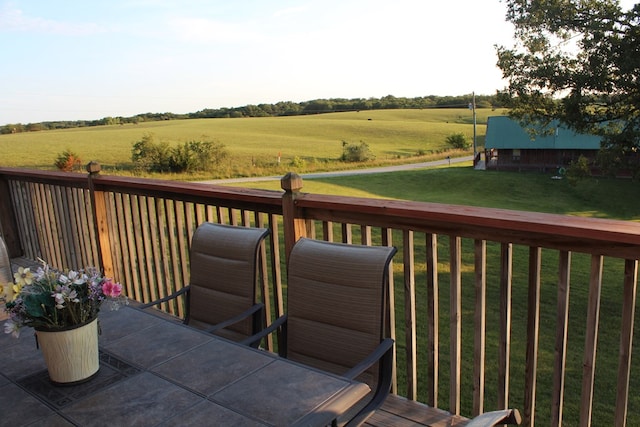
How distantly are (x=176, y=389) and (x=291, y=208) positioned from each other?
50.5 inches

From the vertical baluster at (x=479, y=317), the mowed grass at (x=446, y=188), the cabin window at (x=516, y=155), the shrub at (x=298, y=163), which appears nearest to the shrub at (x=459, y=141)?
the mowed grass at (x=446, y=188)

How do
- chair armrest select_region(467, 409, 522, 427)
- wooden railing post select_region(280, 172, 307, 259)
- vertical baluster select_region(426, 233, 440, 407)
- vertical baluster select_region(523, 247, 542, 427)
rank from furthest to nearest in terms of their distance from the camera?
wooden railing post select_region(280, 172, 307, 259) < vertical baluster select_region(426, 233, 440, 407) < vertical baluster select_region(523, 247, 542, 427) < chair armrest select_region(467, 409, 522, 427)

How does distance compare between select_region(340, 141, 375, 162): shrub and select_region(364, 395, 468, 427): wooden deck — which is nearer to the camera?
select_region(364, 395, 468, 427): wooden deck

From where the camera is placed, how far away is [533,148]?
29.2m

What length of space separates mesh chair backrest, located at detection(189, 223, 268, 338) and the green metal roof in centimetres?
2839

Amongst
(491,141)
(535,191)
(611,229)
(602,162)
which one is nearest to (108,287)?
(611,229)

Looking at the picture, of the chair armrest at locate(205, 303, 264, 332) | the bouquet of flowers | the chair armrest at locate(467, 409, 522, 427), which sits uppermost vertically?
the bouquet of flowers

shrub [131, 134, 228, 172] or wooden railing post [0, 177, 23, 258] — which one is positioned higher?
wooden railing post [0, 177, 23, 258]

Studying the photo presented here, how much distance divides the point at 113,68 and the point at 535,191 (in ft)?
84.7

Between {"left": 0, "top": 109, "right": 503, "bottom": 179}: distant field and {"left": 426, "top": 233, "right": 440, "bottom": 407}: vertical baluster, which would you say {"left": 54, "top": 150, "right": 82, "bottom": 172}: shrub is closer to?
{"left": 0, "top": 109, "right": 503, "bottom": 179}: distant field

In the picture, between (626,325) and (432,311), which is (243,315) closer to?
(432,311)

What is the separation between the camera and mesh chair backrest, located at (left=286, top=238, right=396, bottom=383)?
1809 mm

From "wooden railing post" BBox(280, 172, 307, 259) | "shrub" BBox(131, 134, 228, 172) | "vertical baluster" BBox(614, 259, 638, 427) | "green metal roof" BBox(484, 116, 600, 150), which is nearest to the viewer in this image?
"vertical baluster" BBox(614, 259, 638, 427)

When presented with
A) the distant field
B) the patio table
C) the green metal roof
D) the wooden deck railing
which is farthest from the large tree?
the distant field
